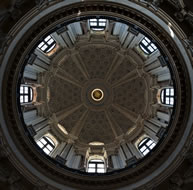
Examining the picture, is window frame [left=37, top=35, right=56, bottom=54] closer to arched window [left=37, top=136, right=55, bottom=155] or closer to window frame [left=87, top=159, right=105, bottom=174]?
arched window [left=37, top=136, right=55, bottom=155]

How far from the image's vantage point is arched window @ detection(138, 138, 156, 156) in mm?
25909

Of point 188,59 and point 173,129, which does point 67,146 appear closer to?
point 173,129

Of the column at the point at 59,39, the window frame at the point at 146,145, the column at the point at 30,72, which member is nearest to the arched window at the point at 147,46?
the column at the point at 59,39

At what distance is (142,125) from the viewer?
30.1m

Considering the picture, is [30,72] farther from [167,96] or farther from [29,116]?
[167,96]

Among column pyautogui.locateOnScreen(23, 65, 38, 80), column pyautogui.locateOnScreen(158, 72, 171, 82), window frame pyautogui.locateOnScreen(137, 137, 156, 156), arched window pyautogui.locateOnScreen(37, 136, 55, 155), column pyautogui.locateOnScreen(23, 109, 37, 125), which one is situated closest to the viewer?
column pyautogui.locateOnScreen(23, 109, 37, 125)

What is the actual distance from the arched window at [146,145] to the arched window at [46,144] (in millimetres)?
10147

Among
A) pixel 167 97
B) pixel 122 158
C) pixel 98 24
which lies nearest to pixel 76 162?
pixel 122 158

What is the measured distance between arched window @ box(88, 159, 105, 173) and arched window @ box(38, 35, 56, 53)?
13.9m

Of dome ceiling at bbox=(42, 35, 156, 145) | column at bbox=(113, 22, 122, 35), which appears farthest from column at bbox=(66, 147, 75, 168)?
column at bbox=(113, 22, 122, 35)

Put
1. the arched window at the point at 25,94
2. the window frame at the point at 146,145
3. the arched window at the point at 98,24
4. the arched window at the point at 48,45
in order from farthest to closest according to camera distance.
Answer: the arched window at the point at 98,24 < the arched window at the point at 48,45 < the window frame at the point at 146,145 < the arched window at the point at 25,94

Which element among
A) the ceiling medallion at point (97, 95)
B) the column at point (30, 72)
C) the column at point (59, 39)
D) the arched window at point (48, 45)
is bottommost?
Answer: the ceiling medallion at point (97, 95)

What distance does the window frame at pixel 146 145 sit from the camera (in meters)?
25.8

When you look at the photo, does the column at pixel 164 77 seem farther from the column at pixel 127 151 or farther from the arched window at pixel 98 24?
the column at pixel 127 151
